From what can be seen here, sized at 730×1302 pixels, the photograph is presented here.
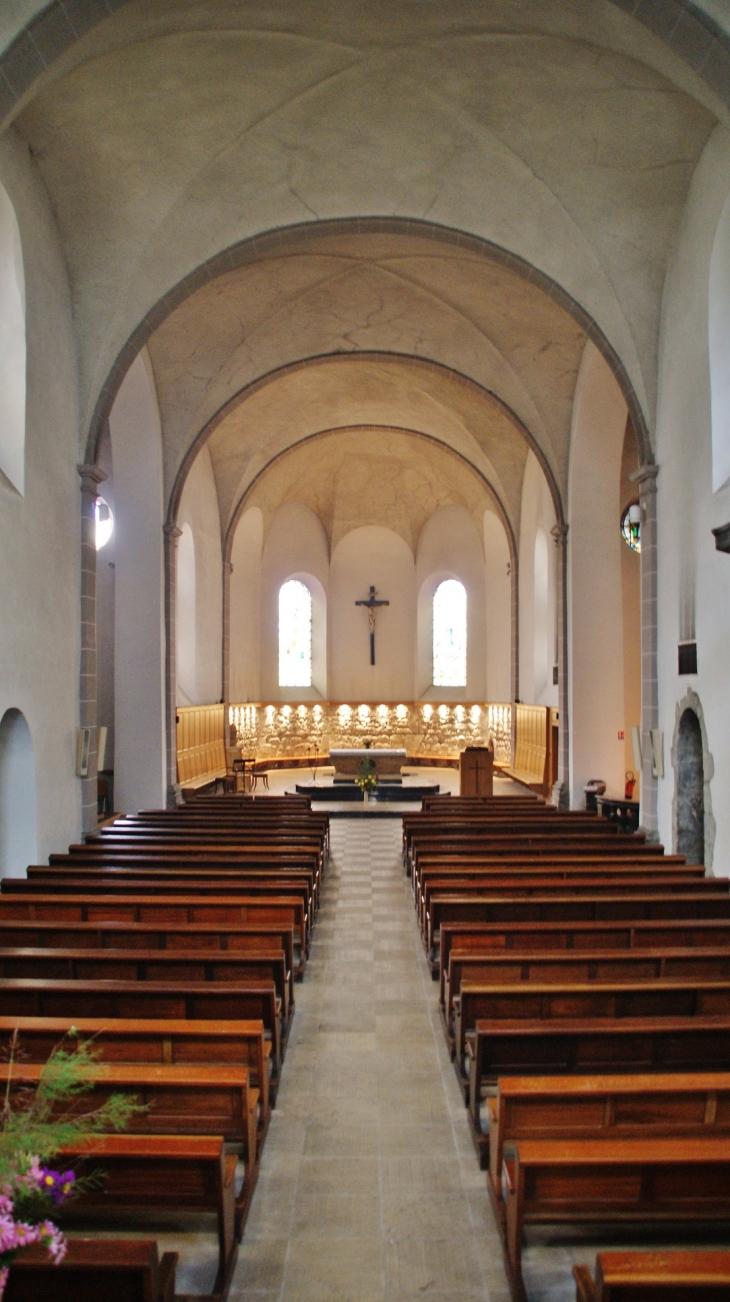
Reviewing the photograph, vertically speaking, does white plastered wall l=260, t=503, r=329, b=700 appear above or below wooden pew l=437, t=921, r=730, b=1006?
above

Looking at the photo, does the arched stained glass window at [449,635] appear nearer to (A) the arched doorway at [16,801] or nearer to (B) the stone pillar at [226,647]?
(B) the stone pillar at [226,647]

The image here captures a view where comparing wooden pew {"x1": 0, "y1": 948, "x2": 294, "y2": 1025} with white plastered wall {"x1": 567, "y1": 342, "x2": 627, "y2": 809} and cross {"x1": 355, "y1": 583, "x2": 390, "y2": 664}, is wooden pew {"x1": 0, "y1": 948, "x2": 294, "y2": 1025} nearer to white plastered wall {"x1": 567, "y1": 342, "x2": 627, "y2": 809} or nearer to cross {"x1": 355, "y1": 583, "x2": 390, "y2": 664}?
white plastered wall {"x1": 567, "y1": 342, "x2": 627, "y2": 809}

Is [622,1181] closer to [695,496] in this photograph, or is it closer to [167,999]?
[167,999]

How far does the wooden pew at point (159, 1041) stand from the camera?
4051 mm

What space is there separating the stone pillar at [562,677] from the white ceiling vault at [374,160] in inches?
109

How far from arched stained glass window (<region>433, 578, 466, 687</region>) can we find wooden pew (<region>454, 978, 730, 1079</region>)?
21238 millimetres

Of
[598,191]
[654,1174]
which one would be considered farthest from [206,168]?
[654,1174]

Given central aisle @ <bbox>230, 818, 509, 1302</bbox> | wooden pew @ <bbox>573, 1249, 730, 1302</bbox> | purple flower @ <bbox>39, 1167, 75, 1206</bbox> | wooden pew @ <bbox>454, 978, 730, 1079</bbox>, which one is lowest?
central aisle @ <bbox>230, 818, 509, 1302</bbox>

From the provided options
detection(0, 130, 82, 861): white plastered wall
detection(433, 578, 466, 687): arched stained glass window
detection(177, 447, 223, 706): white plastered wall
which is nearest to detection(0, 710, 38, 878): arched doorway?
detection(0, 130, 82, 861): white plastered wall

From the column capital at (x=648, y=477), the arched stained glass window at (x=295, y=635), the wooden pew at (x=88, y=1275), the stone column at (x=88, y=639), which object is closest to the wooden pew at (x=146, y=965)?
the wooden pew at (x=88, y=1275)

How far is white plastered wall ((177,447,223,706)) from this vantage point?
714 inches

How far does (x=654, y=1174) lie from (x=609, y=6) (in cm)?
860

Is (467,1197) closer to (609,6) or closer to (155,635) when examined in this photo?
(609,6)

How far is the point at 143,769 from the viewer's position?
1497 centimetres
